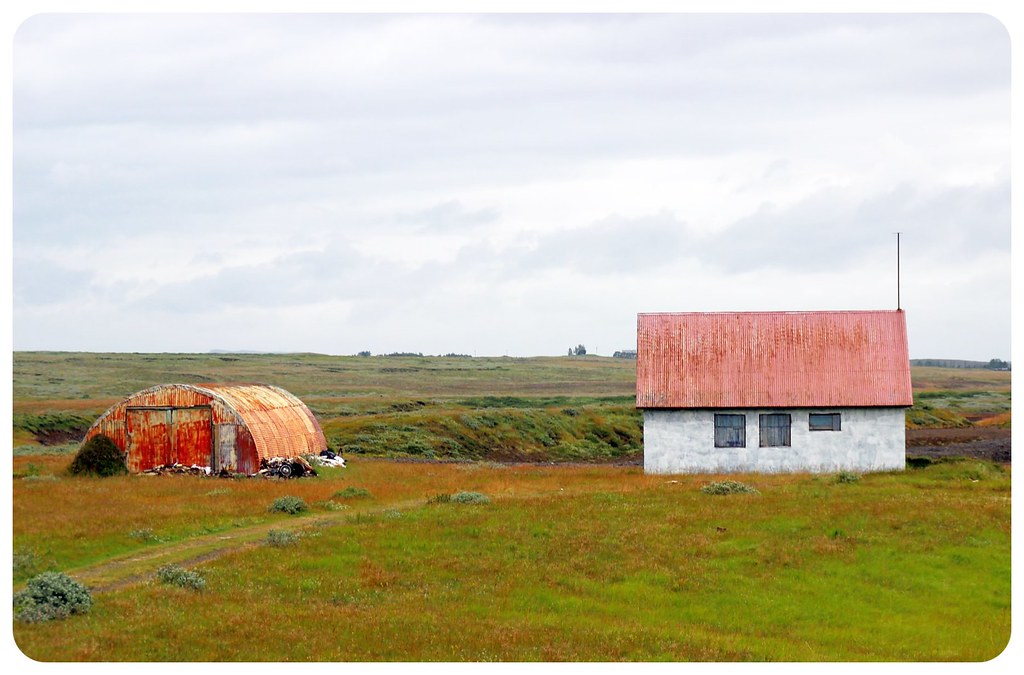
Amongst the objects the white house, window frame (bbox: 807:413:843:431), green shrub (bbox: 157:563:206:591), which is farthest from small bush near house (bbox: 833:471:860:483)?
green shrub (bbox: 157:563:206:591)

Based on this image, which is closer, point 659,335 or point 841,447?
point 841,447

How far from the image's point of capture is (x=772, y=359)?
1642 inches

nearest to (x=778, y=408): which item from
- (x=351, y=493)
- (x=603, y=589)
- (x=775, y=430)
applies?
(x=775, y=430)

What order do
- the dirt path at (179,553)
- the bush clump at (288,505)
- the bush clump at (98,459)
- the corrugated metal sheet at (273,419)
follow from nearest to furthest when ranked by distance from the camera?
1. the dirt path at (179,553)
2. the bush clump at (288,505)
3. the bush clump at (98,459)
4. the corrugated metal sheet at (273,419)

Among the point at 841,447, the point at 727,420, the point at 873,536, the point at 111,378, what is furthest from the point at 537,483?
the point at 111,378

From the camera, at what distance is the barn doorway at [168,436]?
40.4 metres

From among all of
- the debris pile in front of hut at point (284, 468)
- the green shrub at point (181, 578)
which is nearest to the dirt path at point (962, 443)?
the debris pile in front of hut at point (284, 468)

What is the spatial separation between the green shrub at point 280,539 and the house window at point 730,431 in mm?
20615

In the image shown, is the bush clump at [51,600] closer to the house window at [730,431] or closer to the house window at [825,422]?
the house window at [730,431]

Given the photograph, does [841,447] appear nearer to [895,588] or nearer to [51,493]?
[895,588]

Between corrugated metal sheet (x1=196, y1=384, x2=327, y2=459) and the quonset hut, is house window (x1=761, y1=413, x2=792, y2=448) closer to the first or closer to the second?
corrugated metal sheet (x1=196, y1=384, x2=327, y2=459)

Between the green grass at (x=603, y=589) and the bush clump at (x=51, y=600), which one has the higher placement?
the bush clump at (x=51, y=600)

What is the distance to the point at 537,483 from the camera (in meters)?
37.7

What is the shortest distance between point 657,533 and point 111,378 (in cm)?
11206
